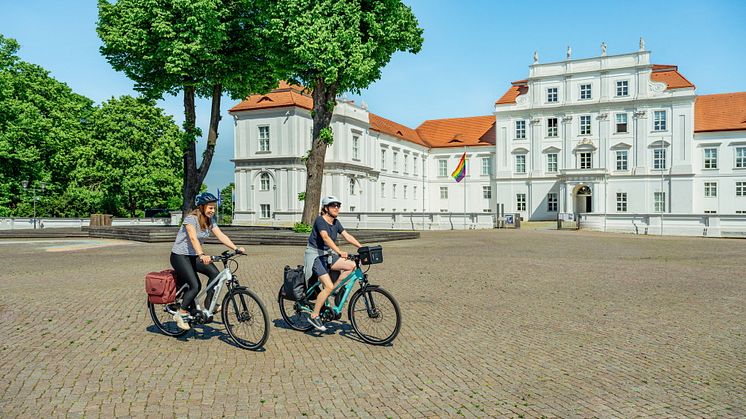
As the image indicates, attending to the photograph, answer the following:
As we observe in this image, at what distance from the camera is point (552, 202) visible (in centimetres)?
5831

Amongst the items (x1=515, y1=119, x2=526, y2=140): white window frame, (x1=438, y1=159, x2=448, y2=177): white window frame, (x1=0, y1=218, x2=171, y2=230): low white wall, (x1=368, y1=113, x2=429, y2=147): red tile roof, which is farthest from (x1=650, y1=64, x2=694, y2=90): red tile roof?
(x1=0, y1=218, x2=171, y2=230): low white wall

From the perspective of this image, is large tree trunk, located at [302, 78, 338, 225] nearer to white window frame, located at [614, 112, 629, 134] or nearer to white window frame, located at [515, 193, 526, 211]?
white window frame, located at [515, 193, 526, 211]

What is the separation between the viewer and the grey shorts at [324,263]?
23.3 ft

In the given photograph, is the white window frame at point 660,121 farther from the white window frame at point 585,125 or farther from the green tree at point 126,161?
the green tree at point 126,161

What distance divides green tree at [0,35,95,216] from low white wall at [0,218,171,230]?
3185mm

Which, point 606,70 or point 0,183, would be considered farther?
point 606,70

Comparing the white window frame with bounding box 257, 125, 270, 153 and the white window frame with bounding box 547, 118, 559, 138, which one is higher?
the white window frame with bounding box 547, 118, 559, 138

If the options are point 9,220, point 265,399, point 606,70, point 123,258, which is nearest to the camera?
point 265,399

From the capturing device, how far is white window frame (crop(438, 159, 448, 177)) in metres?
69.2

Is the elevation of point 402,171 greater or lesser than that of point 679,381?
greater

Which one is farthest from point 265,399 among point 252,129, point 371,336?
point 252,129

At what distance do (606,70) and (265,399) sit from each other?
5804 cm

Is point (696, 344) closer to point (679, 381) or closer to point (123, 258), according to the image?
point (679, 381)

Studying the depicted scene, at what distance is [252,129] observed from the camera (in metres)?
51.1
